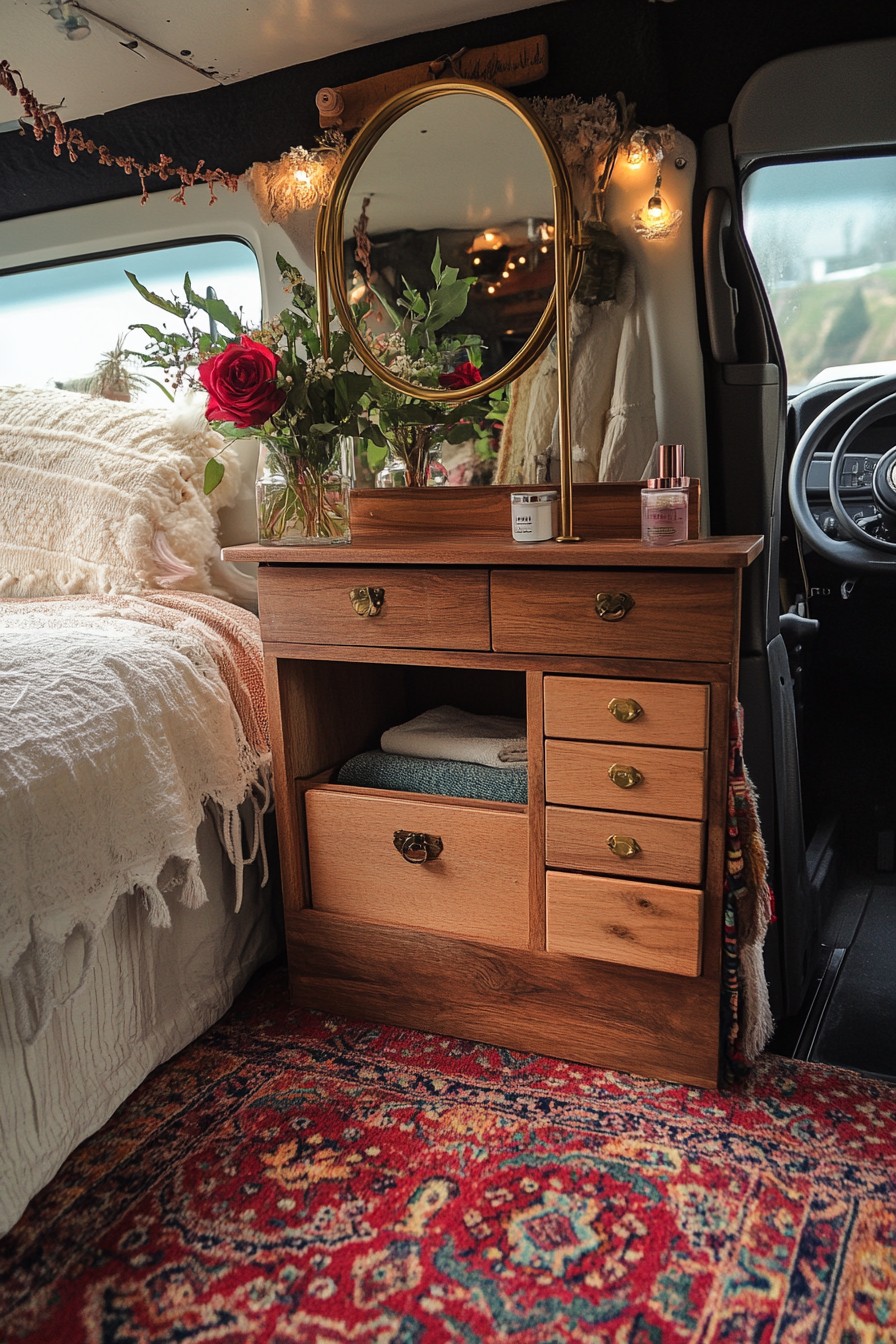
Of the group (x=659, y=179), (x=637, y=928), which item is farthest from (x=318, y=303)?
(x=637, y=928)

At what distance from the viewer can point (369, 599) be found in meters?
1.58

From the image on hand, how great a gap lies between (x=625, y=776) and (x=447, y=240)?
1148 mm

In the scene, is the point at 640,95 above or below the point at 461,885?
above

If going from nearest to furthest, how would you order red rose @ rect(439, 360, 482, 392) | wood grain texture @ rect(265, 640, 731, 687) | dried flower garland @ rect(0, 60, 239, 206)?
wood grain texture @ rect(265, 640, 731, 687), red rose @ rect(439, 360, 482, 392), dried flower garland @ rect(0, 60, 239, 206)

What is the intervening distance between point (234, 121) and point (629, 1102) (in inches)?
89.2

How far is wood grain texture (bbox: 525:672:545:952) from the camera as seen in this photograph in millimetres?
1502

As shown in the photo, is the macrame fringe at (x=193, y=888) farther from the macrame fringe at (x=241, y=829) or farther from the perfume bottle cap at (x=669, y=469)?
the perfume bottle cap at (x=669, y=469)

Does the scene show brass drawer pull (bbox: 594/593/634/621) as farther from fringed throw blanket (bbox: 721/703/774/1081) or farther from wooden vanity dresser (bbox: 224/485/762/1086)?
fringed throw blanket (bbox: 721/703/774/1081)

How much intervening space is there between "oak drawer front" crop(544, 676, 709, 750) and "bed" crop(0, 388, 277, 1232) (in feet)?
2.09

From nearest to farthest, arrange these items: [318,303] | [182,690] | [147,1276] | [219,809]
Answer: [147,1276]
[182,690]
[219,809]
[318,303]

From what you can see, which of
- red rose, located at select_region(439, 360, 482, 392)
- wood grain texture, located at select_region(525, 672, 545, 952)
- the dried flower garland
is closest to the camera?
wood grain texture, located at select_region(525, 672, 545, 952)

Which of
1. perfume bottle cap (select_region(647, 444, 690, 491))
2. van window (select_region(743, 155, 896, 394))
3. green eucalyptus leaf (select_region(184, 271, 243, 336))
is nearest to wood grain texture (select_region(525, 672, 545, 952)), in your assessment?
perfume bottle cap (select_region(647, 444, 690, 491))

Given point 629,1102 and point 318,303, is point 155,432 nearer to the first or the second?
point 318,303

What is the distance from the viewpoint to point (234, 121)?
215 cm
